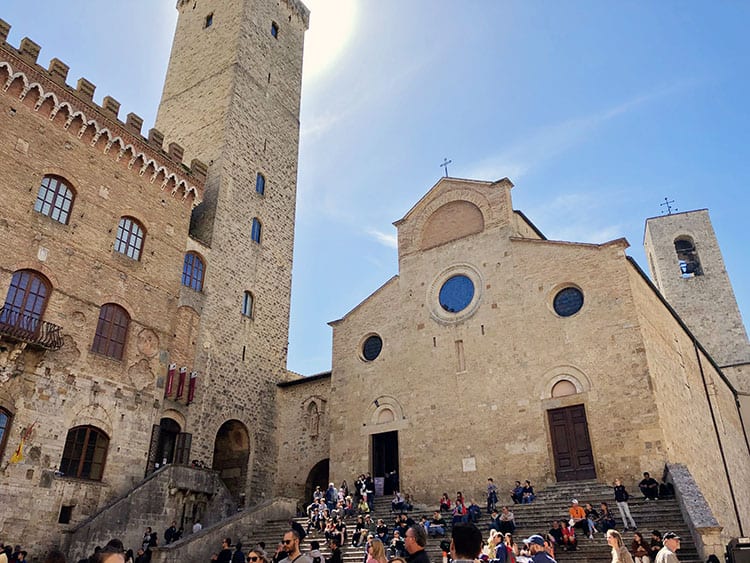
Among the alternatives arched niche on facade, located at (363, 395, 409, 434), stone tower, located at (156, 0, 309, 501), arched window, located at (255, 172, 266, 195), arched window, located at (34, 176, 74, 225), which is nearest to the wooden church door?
arched niche on facade, located at (363, 395, 409, 434)

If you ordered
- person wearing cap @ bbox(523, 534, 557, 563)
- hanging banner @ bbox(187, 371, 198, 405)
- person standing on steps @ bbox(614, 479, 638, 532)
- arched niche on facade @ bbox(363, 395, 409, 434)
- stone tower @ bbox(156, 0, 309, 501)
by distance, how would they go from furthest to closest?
stone tower @ bbox(156, 0, 309, 501), arched niche on facade @ bbox(363, 395, 409, 434), hanging banner @ bbox(187, 371, 198, 405), person standing on steps @ bbox(614, 479, 638, 532), person wearing cap @ bbox(523, 534, 557, 563)

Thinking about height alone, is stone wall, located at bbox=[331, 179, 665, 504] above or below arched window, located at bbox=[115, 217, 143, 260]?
below

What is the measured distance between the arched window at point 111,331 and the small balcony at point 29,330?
145 centimetres

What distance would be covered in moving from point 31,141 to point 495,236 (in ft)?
49.6

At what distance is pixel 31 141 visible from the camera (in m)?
17.2

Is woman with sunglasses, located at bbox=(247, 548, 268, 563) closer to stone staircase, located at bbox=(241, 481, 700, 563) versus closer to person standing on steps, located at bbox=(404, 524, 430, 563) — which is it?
person standing on steps, located at bbox=(404, 524, 430, 563)

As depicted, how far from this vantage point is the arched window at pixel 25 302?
1529 cm

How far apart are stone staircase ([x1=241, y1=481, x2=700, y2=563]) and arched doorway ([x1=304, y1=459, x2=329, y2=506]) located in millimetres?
5345

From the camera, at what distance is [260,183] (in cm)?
2612

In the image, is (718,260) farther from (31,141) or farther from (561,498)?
(31,141)

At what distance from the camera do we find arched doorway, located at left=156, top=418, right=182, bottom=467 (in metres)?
18.9

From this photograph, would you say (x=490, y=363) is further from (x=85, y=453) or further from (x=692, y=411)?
(x=85, y=453)

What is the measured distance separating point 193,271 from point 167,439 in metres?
6.15

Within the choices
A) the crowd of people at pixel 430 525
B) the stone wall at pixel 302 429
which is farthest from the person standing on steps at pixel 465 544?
the stone wall at pixel 302 429
